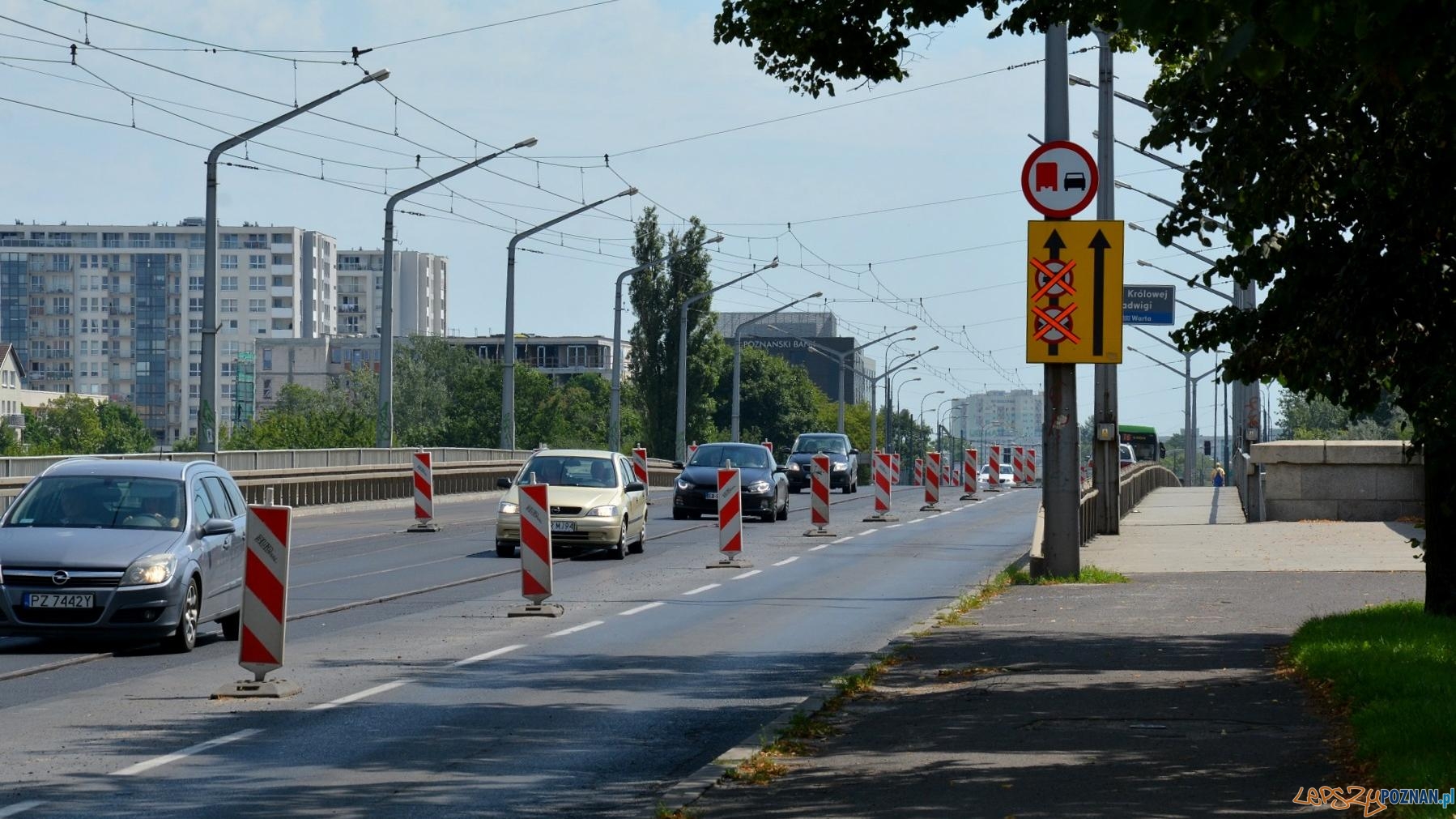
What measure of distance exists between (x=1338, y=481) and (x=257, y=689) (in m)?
24.6

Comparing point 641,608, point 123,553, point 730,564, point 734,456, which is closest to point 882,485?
point 734,456

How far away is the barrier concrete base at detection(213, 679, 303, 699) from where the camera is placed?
38.3 feet

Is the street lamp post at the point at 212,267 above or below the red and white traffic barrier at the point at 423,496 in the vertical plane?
above

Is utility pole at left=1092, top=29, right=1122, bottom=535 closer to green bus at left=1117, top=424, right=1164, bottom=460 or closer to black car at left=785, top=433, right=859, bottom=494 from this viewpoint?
black car at left=785, top=433, right=859, bottom=494

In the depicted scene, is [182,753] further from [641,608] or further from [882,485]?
[882,485]

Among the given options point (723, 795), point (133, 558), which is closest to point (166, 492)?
point (133, 558)

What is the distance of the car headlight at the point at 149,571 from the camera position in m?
13.9

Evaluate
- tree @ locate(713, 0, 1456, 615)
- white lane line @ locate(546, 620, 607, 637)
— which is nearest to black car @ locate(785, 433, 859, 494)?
Answer: white lane line @ locate(546, 620, 607, 637)

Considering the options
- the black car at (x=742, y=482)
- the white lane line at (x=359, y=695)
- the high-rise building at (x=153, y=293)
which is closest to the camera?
the white lane line at (x=359, y=695)

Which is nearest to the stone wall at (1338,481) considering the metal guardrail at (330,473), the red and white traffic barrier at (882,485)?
the red and white traffic barrier at (882,485)

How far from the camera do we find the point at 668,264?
90.2 m

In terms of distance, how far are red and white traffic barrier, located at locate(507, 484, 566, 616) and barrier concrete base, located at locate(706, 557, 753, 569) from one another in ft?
23.6

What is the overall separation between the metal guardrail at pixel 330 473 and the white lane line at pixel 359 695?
58.5 ft

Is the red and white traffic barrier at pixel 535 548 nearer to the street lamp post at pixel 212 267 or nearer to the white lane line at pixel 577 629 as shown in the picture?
the white lane line at pixel 577 629
